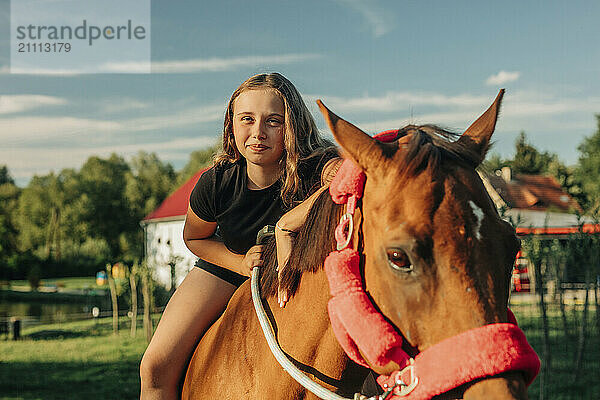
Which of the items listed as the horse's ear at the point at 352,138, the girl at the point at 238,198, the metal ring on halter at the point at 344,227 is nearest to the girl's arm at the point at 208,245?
the girl at the point at 238,198

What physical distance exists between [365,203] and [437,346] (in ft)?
1.68

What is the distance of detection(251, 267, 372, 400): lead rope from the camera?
6.34 feet

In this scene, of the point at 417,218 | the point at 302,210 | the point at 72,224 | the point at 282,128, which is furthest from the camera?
the point at 72,224

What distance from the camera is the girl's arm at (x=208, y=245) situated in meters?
3.01

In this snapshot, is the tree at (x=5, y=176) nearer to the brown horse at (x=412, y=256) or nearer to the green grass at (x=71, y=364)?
the green grass at (x=71, y=364)

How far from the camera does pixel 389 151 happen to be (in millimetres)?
1800

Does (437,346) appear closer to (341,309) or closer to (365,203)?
(341,309)

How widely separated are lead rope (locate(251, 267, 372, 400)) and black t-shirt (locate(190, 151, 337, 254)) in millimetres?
456

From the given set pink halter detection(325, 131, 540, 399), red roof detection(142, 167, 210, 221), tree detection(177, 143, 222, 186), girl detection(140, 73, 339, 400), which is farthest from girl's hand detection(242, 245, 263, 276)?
tree detection(177, 143, 222, 186)

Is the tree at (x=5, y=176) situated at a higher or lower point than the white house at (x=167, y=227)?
higher

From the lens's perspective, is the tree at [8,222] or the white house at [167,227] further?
the tree at [8,222]

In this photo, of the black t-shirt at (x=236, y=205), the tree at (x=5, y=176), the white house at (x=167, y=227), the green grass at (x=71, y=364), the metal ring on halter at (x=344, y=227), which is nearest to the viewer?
the metal ring on halter at (x=344, y=227)

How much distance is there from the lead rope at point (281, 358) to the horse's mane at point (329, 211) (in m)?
0.04

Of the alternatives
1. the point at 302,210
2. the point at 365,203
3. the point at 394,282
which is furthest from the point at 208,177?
the point at 394,282
